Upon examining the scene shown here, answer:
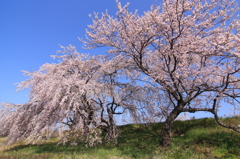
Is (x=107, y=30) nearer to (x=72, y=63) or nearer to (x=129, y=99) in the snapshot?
(x=72, y=63)

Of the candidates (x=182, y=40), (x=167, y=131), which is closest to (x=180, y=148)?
(x=167, y=131)

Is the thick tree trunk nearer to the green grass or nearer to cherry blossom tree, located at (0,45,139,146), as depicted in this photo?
the green grass

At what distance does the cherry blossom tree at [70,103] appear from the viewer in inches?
394

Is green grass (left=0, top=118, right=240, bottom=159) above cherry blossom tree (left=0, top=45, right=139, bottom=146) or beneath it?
beneath

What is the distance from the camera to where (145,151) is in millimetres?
9852

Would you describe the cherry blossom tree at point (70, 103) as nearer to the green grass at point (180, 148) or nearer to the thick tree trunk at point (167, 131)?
the green grass at point (180, 148)

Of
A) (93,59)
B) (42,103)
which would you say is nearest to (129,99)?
(93,59)

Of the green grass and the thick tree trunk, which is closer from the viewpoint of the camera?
the green grass

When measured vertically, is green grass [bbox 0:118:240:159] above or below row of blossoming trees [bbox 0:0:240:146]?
below

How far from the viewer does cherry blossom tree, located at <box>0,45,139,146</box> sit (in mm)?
10008

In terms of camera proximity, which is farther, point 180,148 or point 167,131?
point 167,131

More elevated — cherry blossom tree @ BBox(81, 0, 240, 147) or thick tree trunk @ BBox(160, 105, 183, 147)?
cherry blossom tree @ BBox(81, 0, 240, 147)

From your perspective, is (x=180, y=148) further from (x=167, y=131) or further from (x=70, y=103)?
(x=70, y=103)

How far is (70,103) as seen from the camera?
9156 mm
